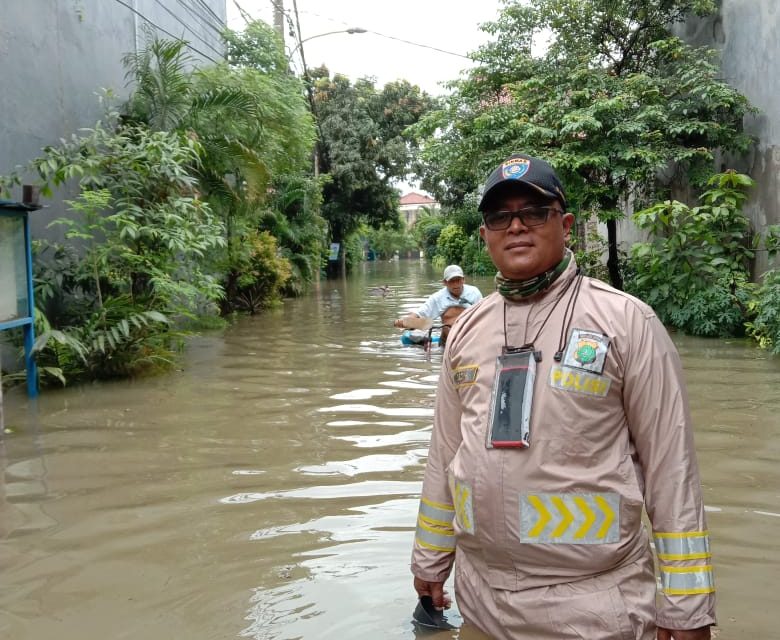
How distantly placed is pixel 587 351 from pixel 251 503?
10.4 ft

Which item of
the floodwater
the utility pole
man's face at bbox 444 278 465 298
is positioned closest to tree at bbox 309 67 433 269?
the utility pole

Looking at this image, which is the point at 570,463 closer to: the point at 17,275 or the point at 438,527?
the point at 438,527

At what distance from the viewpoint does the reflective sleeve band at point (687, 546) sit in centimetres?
200

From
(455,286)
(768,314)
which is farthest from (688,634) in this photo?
(768,314)

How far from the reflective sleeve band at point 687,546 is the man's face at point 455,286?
7.87m

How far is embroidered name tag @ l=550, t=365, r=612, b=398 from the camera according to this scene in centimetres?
208

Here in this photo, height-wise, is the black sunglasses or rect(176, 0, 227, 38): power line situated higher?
rect(176, 0, 227, 38): power line

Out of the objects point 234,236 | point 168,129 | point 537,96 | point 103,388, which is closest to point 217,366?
point 103,388

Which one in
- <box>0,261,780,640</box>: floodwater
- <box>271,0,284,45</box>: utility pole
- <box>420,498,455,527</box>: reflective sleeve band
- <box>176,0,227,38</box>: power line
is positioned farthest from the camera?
<box>271,0,284,45</box>: utility pole

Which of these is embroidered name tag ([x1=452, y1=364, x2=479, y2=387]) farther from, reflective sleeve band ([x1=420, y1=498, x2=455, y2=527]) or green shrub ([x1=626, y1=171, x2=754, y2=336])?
green shrub ([x1=626, y1=171, x2=754, y2=336])

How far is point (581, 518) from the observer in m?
2.05

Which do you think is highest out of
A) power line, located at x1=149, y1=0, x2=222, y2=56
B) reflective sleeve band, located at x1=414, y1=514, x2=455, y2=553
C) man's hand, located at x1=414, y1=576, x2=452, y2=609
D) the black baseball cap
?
power line, located at x1=149, y1=0, x2=222, y2=56

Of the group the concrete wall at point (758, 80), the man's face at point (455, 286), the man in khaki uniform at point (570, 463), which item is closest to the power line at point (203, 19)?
the man's face at point (455, 286)

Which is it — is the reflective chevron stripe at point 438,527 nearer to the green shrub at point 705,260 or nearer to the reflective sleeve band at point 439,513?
the reflective sleeve band at point 439,513
